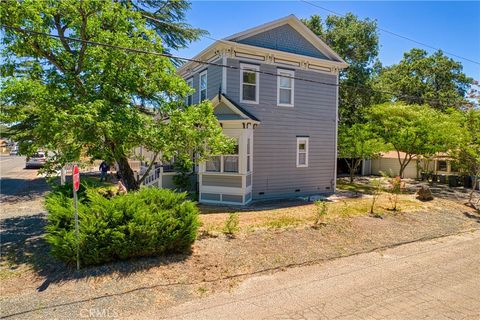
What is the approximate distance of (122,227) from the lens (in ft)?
21.7

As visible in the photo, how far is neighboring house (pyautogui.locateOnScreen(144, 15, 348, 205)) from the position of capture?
13.9 m

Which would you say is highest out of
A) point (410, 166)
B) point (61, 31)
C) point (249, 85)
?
point (61, 31)

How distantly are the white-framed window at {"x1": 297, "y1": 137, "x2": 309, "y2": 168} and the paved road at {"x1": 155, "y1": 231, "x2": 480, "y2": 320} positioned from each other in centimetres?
818

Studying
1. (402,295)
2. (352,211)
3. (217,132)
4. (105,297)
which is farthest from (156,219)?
(352,211)

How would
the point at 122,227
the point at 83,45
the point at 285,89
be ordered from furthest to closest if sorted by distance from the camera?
the point at 285,89 < the point at 83,45 < the point at 122,227

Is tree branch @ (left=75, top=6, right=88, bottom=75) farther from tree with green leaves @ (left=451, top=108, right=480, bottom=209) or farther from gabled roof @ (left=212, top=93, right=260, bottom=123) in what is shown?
tree with green leaves @ (left=451, top=108, right=480, bottom=209)

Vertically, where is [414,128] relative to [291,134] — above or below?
above

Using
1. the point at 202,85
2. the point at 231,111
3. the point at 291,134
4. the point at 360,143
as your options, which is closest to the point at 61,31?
the point at 231,111

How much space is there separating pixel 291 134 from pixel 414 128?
8.20 metres

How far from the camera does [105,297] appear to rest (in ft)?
18.4

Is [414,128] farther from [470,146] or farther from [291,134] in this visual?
[291,134]

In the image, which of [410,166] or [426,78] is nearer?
[410,166]

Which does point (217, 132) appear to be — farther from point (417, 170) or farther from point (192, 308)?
point (417, 170)

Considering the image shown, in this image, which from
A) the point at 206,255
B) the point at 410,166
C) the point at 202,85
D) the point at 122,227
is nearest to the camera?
the point at 122,227
